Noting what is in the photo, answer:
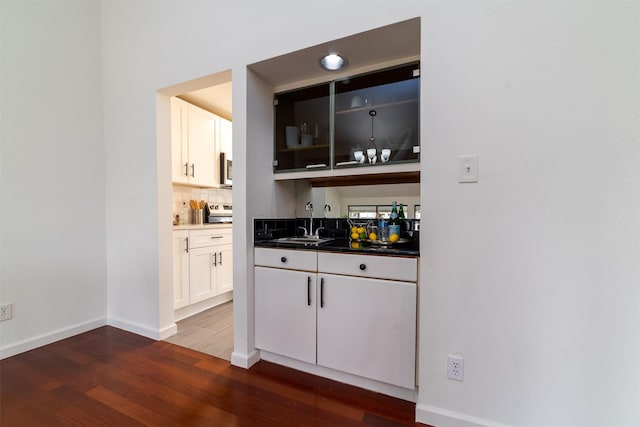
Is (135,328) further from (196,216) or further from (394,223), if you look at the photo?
(394,223)

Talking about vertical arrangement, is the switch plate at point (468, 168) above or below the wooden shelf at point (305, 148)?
below

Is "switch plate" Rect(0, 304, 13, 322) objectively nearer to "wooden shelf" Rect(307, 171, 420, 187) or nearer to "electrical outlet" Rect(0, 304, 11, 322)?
"electrical outlet" Rect(0, 304, 11, 322)

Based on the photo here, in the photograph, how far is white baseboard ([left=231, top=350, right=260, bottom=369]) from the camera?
1.85 m

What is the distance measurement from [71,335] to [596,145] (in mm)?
3645

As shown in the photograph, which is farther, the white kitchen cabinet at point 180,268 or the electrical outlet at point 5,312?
the white kitchen cabinet at point 180,268

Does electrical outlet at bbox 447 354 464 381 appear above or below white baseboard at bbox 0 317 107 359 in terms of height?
above

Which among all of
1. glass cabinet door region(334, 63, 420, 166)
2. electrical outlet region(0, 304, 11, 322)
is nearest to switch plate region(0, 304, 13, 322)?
electrical outlet region(0, 304, 11, 322)

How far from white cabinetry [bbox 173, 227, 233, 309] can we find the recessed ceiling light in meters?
1.92

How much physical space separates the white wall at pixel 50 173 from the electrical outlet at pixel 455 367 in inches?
113

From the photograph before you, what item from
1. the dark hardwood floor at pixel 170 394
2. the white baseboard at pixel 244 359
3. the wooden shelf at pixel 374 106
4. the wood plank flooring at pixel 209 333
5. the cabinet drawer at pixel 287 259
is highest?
the wooden shelf at pixel 374 106

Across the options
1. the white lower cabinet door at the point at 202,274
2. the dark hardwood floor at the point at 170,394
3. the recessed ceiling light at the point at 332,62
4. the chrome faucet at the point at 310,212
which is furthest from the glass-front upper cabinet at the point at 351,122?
the dark hardwood floor at the point at 170,394

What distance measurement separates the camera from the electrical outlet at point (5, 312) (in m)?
1.92

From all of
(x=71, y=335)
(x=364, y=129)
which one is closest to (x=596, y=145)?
(x=364, y=129)

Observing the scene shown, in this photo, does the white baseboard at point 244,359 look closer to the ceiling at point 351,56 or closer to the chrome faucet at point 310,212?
the chrome faucet at point 310,212
